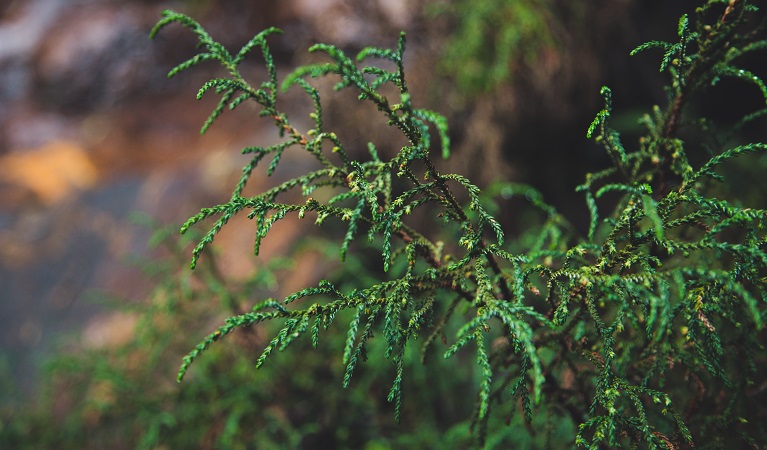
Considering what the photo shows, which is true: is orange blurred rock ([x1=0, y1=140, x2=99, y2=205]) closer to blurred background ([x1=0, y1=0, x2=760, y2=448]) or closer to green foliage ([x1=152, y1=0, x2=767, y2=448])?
blurred background ([x1=0, y1=0, x2=760, y2=448])

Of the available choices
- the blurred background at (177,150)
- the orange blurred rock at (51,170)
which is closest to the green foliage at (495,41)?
the blurred background at (177,150)

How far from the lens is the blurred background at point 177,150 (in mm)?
3195

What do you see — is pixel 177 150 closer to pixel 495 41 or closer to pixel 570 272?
pixel 495 41

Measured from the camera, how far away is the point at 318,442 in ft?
10.0

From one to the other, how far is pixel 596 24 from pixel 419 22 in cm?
180

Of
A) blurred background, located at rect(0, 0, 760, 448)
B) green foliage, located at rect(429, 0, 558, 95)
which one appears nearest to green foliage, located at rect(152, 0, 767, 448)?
blurred background, located at rect(0, 0, 760, 448)

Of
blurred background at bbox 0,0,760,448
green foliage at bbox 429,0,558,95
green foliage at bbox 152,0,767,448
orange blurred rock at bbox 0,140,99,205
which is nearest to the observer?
green foliage at bbox 152,0,767,448

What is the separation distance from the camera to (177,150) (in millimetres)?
7980

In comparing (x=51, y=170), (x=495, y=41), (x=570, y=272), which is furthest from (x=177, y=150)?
(x=570, y=272)

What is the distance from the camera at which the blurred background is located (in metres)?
3.20

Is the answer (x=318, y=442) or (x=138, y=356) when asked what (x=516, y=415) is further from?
(x=138, y=356)

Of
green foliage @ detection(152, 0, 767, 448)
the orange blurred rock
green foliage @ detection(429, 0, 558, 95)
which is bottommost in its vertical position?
green foliage @ detection(152, 0, 767, 448)

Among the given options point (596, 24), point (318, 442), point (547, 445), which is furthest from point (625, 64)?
point (318, 442)

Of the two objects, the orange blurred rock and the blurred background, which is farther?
the orange blurred rock
